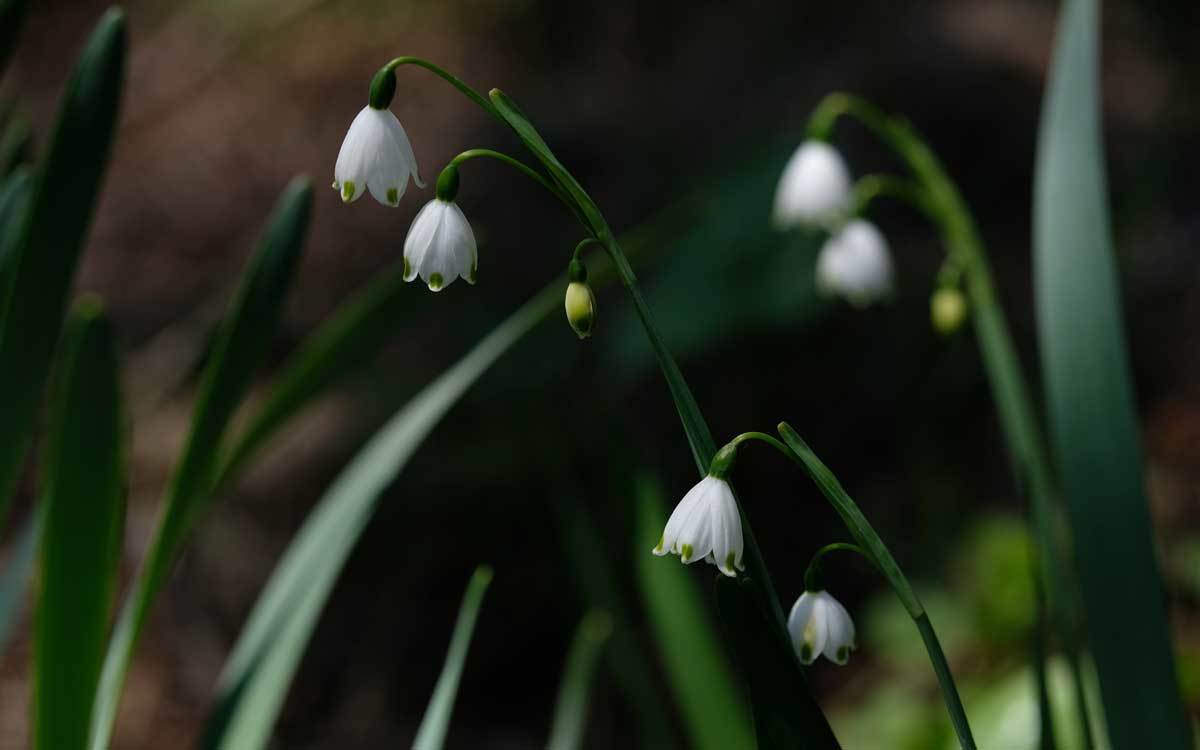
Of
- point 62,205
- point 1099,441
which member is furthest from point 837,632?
point 62,205

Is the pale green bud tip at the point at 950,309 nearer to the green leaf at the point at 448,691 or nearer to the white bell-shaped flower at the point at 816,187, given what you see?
the white bell-shaped flower at the point at 816,187

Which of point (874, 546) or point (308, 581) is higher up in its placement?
point (308, 581)

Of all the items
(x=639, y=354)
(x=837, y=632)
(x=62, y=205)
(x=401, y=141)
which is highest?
(x=639, y=354)

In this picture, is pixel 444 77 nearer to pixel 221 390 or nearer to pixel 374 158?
pixel 374 158

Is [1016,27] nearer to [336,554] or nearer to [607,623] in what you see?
[607,623]

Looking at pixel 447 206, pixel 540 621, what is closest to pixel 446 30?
pixel 540 621

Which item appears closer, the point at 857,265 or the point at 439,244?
the point at 439,244

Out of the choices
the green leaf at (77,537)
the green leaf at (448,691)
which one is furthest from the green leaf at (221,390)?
the green leaf at (448,691)

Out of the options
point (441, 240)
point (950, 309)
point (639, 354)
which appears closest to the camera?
point (441, 240)
